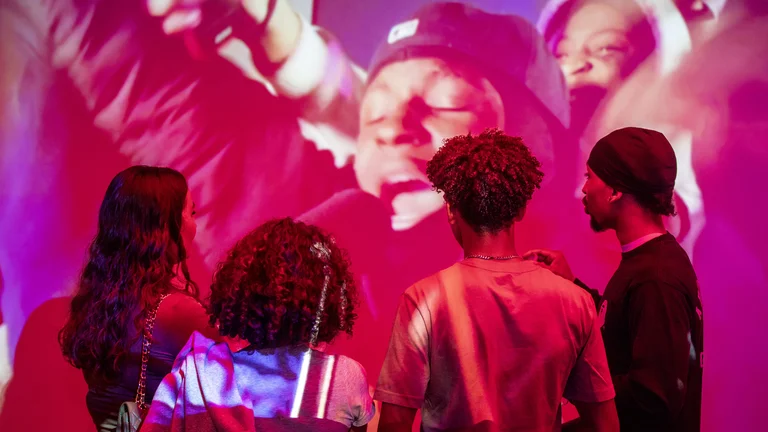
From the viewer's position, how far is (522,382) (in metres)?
1.57

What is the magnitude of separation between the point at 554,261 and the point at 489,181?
638mm

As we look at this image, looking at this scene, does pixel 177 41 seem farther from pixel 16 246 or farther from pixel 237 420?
pixel 237 420

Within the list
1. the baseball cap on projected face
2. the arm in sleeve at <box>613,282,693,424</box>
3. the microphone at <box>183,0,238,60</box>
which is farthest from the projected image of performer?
the microphone at <box>183,0,238,60</box>

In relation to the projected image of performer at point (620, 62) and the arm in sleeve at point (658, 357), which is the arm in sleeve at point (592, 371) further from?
the projected image of performer at point (620, 62)

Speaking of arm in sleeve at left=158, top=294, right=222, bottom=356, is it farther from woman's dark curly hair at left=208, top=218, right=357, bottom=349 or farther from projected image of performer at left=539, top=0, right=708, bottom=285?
projected image of performer at left=539, top=0, right=708, bottom=285

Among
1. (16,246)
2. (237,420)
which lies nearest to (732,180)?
(237,420)

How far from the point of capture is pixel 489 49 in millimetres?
2852

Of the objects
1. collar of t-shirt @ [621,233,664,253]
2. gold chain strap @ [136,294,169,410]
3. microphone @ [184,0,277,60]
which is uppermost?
microphone @ [184,0,277,60]

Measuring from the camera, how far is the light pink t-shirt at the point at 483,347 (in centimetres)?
155

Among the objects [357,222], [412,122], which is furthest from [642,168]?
[357,222]

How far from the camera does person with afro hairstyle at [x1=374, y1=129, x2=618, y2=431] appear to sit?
5.08 feet

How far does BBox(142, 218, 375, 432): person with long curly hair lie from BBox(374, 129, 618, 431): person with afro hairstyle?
138mm

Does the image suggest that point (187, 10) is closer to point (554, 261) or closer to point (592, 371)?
point (554, 261)

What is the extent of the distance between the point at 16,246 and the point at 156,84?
0.86m
